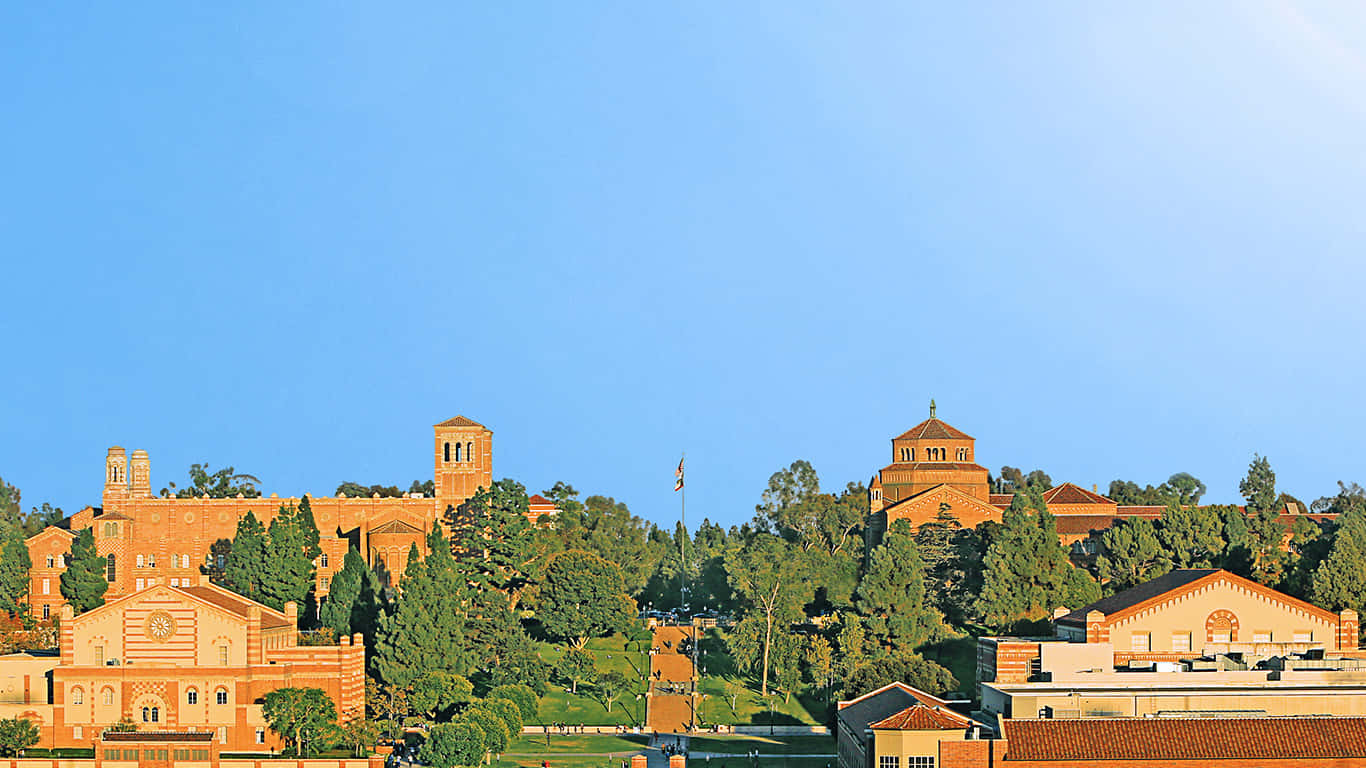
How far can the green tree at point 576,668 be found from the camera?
3204 inches

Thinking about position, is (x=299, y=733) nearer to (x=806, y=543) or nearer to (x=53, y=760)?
(x=53, y=760)

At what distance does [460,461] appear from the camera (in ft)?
382

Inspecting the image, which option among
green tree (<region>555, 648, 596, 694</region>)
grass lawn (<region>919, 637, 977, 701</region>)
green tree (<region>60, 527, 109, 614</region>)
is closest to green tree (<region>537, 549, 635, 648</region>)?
green tree (<region>555, 648, 596, 694</region>)

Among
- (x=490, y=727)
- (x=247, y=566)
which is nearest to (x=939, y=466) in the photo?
(x=247, y=566)

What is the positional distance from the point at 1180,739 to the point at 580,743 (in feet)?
98.8

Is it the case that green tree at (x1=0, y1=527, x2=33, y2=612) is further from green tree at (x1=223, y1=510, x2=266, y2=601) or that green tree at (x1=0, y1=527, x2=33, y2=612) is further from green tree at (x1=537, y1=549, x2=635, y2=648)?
green tree at (x1=537, y1=549, x2=635, y2=648)

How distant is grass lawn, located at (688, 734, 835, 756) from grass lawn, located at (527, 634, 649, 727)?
208 inches

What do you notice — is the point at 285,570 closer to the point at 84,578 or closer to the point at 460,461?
the point at 84,578

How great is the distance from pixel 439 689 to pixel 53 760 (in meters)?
16.0

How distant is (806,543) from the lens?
11075 cm

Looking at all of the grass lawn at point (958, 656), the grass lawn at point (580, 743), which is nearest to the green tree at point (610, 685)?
the grass lawn at point (580, 743)

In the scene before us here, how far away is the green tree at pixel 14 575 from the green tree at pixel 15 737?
32437 millimetres

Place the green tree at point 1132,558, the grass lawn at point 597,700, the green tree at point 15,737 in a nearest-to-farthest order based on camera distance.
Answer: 1. the green tree at point 15,737
2. the grass lawn at point 597,700
3. the green tree at point 1132,558

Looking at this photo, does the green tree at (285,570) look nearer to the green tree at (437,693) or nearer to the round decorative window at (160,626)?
the round decorative window at (160,626)
